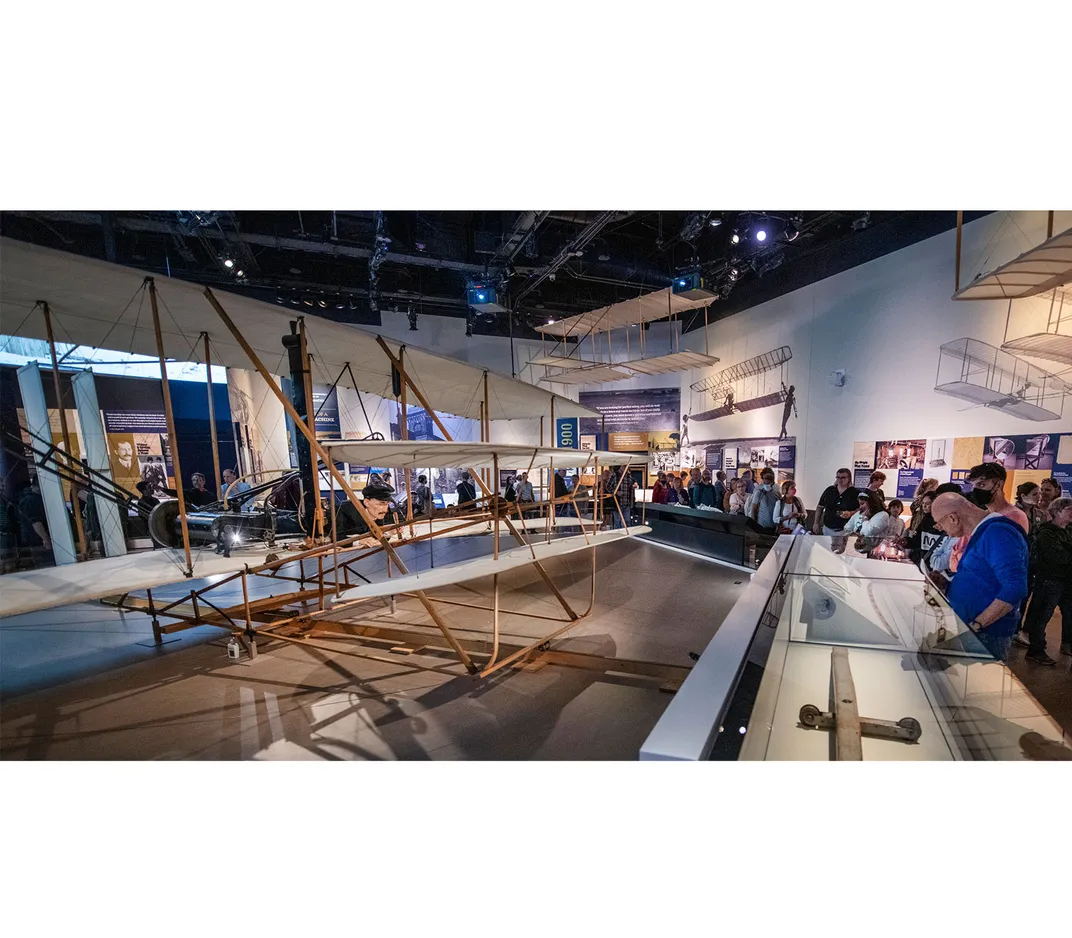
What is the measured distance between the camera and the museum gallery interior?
1648mm

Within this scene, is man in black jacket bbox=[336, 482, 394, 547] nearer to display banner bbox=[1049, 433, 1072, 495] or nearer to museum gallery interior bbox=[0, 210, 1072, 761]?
museum gallery interior bbox=[0, 210, 1072, 761]

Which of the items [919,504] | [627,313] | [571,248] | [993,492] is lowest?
[919,504]

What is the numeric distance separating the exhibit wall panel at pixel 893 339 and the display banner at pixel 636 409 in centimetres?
209

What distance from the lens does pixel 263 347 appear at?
292 centimetres

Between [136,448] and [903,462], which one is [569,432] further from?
[136,448]

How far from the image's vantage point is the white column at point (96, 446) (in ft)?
11.6

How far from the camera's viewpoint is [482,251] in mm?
4516

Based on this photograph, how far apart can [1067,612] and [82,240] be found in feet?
26.9

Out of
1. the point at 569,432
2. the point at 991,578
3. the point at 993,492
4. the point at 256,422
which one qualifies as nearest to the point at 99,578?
the point at 256,422

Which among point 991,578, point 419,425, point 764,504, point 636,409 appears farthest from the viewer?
point 636,409

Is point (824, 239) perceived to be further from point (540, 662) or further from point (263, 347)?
point (263, 347)

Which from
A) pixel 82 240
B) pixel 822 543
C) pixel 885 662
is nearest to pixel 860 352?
pixel 822 543

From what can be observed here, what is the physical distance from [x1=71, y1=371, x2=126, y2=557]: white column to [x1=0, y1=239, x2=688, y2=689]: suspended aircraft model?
784 mm

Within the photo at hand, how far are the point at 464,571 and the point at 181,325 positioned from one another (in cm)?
269
